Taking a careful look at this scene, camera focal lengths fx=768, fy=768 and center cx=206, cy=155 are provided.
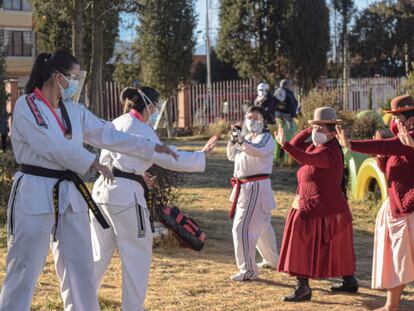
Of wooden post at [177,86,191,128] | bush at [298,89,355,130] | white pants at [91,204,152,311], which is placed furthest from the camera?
wooden post at [177,86,191,128]

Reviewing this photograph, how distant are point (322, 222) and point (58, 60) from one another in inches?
121

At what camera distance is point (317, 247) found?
22.4 ft

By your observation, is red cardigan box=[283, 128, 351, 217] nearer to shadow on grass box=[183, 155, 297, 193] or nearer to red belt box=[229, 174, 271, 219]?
red belt box=[229, 174, 271, 219]

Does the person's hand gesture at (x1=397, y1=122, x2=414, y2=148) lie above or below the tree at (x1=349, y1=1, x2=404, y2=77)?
below

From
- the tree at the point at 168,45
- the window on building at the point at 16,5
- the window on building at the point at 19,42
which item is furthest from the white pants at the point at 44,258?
the window on building at the point at 16,5

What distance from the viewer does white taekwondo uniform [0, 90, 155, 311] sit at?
4562 mm

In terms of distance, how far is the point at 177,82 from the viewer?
2736 centimetres

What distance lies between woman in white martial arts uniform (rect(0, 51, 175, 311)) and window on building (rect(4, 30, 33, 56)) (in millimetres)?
37322

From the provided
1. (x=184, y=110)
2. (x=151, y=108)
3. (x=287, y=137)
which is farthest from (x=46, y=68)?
(x=184, y=110)

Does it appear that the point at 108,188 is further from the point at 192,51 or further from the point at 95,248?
the point at 192,51

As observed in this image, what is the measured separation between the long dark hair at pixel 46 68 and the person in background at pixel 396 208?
245 cm

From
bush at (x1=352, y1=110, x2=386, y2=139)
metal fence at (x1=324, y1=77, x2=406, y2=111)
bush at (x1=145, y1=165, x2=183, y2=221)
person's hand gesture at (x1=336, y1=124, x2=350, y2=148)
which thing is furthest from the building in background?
person's hand gesture at (x1=336, y1=124, x2=350, y2=148)

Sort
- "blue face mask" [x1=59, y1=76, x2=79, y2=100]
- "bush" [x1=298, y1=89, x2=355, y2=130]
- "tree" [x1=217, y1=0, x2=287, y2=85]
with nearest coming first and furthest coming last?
"blue face mask" [x1=59, y1=76, x2=79, y2=100] < "bush" [x1=298, y1=89, x2=355, y2=130] < "tree" [x1=217, y1=0, x2=287, y2=85]

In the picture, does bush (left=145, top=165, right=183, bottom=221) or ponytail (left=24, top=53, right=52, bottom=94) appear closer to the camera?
ponytail (left=24, top=53, right=52, bottom=94)
